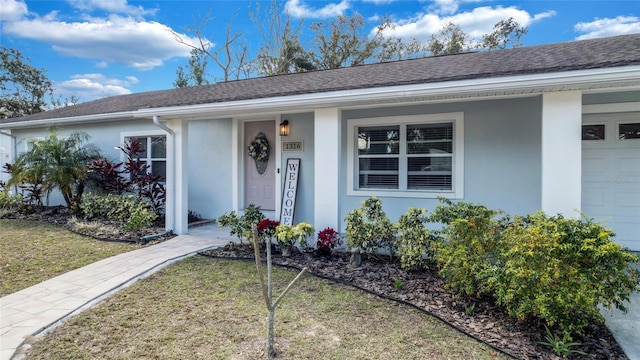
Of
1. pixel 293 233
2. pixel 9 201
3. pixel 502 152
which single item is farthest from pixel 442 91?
pixel 9 201

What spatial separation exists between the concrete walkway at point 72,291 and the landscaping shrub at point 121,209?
4.17 ft

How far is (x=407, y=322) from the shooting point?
3244mm

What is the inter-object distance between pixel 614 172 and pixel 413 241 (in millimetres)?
3805

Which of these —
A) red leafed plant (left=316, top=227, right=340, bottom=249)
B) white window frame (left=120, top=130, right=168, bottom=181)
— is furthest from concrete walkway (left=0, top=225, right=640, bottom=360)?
white window frame (left=120, top=130, right=168, bottom=181)

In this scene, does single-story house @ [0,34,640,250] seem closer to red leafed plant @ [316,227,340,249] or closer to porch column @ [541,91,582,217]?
porch column @ [541,91,582,217]

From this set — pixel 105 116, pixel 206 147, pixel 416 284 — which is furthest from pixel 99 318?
pixel 105 116

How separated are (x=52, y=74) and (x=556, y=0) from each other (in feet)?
86.8

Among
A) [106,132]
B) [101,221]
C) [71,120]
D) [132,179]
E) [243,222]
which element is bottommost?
[101,221]

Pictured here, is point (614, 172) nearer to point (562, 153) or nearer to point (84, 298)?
point (562, 153)

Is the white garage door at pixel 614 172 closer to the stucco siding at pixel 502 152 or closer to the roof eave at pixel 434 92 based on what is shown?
the stucco siding at pixel 502 152

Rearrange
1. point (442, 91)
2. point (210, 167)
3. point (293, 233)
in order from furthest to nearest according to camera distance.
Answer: point (210, 167)
point (293, 233)
point (442, 91)

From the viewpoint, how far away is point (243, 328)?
3094mm

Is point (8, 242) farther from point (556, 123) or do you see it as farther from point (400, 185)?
point (556, 123)

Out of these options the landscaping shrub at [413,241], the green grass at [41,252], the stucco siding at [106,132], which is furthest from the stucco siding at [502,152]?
the stucco siding at [106,132]
